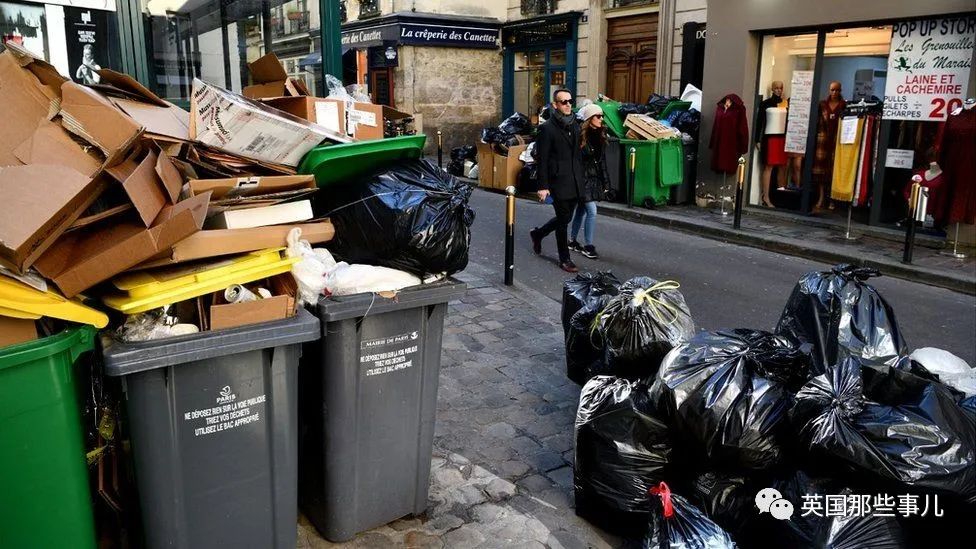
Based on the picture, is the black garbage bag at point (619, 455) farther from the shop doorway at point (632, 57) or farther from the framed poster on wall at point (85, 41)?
the shop doorway at point (632, 57)

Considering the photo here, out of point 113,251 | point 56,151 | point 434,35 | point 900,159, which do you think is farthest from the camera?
point 434,35

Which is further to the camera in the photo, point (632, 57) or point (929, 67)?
point (632, 57)

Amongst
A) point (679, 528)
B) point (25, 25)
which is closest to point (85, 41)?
point (25, 25)

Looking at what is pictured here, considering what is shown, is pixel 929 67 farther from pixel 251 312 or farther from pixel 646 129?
pixel 251 312

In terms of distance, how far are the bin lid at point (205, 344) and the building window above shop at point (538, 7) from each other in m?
18.3

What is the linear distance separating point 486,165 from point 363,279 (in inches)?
466

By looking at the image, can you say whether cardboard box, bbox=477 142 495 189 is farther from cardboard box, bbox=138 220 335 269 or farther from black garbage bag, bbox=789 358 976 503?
black garbage bag, bbox=789 358 976 503

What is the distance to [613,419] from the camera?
3.11 metres

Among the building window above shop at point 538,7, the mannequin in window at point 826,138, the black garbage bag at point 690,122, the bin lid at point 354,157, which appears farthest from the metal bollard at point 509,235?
the building window above shop at point 538,7

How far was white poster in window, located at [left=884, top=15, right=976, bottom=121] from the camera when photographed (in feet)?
29.7

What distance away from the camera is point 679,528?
2602 millimetres

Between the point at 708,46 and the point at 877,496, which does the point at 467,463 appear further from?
the point at 708,46

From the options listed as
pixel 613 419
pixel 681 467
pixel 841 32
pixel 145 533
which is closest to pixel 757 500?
pixel 681 467

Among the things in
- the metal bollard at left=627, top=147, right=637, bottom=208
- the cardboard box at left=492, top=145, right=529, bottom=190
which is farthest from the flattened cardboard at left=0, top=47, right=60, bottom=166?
the cardboard box at left=492, top=145, right=529, bottom=190
